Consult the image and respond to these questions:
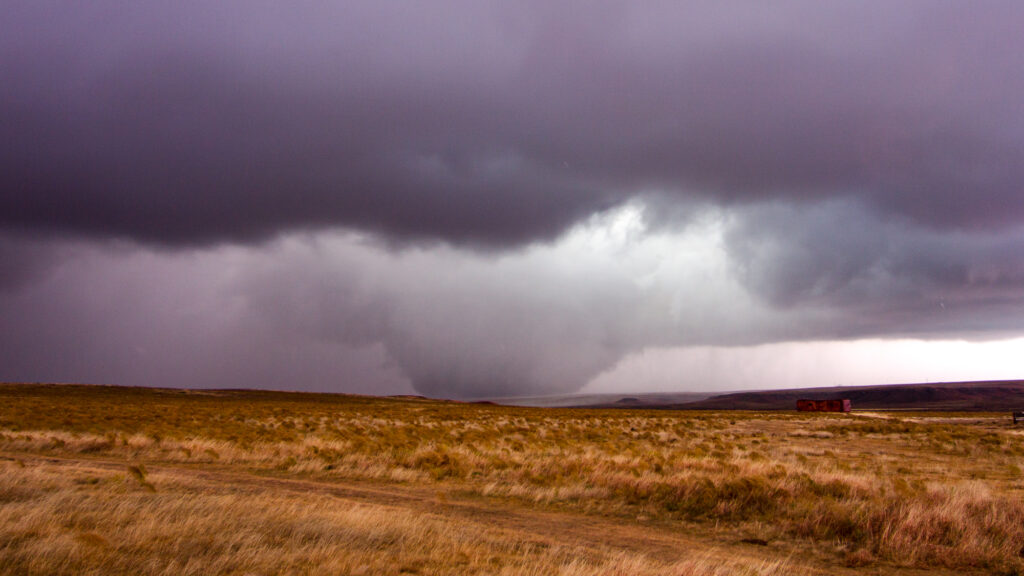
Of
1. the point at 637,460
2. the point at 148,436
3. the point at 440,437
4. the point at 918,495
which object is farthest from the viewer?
the point at 440,437

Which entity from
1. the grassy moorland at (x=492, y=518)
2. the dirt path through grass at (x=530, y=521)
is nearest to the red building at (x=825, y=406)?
the grassy moorland at (x=492, y=518)

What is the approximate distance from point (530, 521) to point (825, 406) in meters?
118

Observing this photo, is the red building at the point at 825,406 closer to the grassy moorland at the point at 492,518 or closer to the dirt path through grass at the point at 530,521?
the grassy moorland at the point at 492,518

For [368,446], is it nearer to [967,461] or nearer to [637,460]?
[637,460]

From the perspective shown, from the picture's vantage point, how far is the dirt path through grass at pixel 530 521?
9.62 meters

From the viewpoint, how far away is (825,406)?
Answer: 11400 cm

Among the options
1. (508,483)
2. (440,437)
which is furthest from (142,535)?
(440,437)

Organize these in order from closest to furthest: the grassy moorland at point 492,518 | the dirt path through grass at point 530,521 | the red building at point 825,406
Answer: the grassy moorland at point 492,518 → the dirt path through grass at point 530,521 → the red building at point 825,406

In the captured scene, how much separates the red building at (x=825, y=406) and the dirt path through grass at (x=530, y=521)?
11214 cm

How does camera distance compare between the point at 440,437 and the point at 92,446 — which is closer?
the point at 92,446

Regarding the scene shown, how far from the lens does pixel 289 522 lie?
9.29 m

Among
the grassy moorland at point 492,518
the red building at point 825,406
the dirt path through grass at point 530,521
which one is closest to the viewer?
the grassy moorland at point 492,518

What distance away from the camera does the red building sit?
359 feet

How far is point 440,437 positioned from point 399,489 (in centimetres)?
1699
